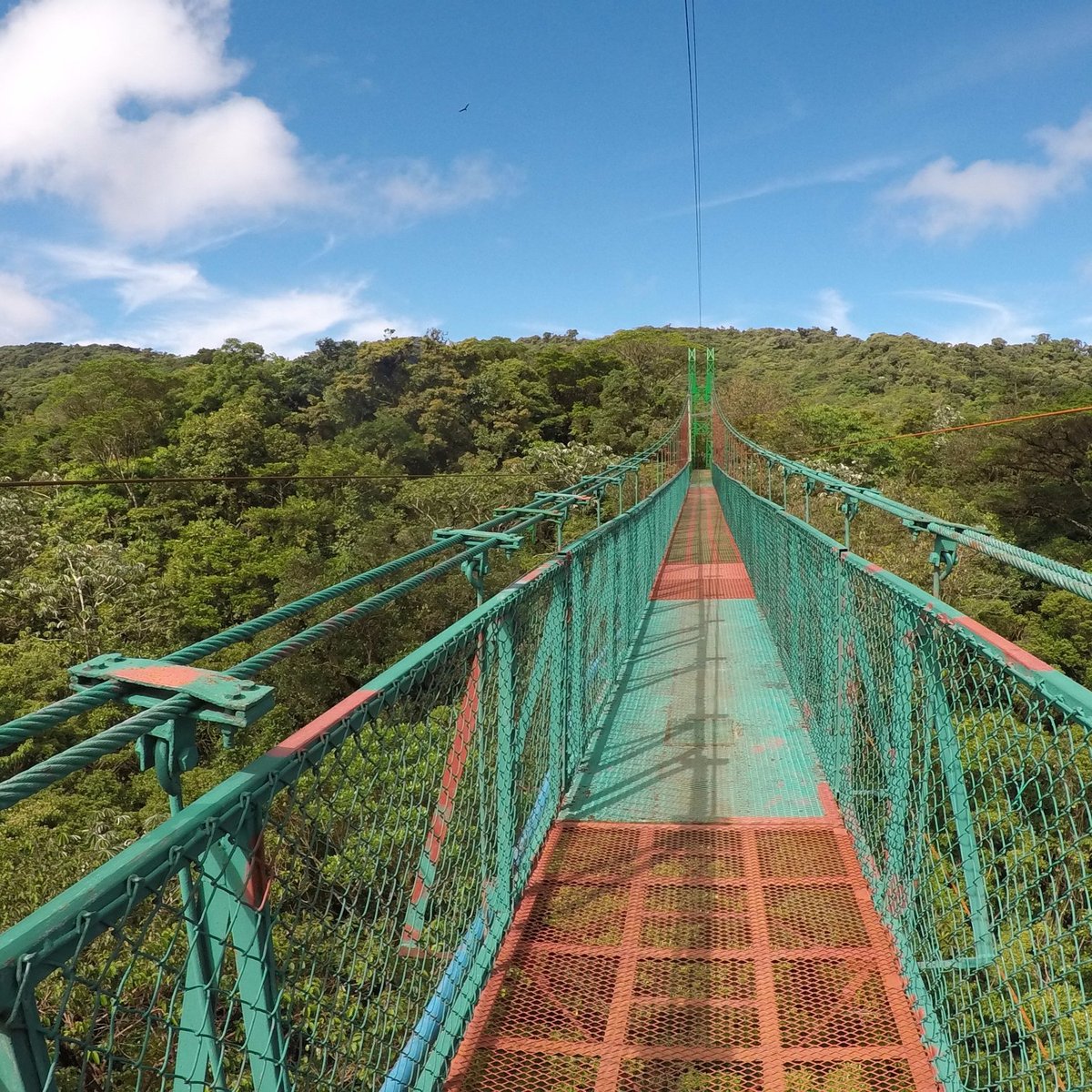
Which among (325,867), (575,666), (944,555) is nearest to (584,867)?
(575,666)

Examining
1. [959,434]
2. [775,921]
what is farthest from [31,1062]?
[959,434]

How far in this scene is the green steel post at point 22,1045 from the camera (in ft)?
1.73

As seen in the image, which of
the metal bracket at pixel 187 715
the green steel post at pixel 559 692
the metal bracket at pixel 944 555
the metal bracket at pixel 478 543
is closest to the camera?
the metal bracket at pixel 187 715

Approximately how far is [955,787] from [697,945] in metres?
0.67

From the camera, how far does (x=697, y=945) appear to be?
5.83 ft

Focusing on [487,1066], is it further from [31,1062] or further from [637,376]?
[637,376]

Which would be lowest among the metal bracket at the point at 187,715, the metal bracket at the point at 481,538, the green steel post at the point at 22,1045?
the green steel post at the point at 22,1045

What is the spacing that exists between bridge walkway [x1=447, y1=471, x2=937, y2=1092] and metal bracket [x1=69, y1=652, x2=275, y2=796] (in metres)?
0.96

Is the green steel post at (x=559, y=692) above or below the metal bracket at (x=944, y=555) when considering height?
below

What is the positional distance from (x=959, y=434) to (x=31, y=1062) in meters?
25.7

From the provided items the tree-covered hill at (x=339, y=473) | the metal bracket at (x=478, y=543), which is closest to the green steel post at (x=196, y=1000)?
the metal bracket at (x=478, y=543)

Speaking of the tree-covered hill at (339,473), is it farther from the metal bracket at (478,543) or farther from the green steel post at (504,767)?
the green steel post at (504,767)

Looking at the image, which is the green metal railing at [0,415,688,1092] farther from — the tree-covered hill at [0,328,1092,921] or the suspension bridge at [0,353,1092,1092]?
the tree-covered hill at [0,328,1092,921]

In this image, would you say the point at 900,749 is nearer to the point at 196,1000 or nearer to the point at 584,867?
the point at 584,867
